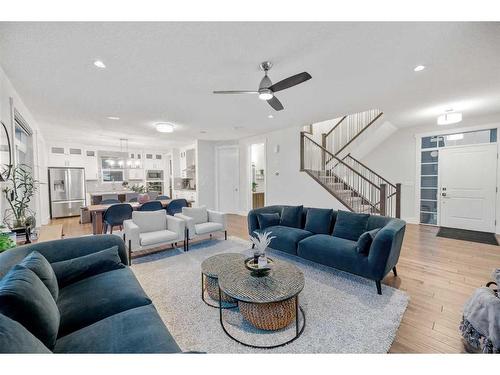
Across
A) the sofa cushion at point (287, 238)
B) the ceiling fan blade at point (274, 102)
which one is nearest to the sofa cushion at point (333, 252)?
the sofa cushion at point (287, 238)

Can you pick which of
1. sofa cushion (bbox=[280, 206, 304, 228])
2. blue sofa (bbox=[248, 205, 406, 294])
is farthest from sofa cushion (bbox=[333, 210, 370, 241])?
sofa cushion (bbox=[280, 206, 304, 228])

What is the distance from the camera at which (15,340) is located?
86 cm

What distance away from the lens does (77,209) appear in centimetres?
752

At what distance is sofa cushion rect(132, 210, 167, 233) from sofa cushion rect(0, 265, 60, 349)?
2.47 meters

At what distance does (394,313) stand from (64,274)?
297 cm

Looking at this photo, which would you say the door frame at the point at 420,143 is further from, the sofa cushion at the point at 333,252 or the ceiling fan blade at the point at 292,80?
the ceiling fan blade at the point at 292,80

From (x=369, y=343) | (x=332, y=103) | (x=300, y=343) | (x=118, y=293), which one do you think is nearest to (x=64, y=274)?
(x=118, y=293)

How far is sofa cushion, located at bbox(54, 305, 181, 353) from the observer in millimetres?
1162

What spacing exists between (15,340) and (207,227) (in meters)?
3.35

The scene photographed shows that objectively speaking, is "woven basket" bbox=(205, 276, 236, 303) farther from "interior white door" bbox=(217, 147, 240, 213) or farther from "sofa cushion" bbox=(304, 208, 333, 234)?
"interior white door" bbox=(217, 147, 240, 213)

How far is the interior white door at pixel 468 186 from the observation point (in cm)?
486

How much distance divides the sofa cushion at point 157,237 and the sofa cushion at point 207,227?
48 centimetres

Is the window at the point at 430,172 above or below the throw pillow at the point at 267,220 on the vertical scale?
above
